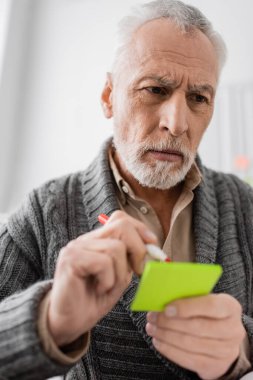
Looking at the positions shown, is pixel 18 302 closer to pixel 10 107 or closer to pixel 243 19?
pixel 10 107

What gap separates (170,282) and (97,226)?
471 mm

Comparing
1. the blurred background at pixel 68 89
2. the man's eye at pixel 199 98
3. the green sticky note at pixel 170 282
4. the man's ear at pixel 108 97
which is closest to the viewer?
the green sticky note at pixel 170 282

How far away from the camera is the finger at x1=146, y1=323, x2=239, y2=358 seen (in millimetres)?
627

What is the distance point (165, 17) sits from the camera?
3.36 feet

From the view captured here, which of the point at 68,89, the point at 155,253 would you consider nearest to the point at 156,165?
the point at 155,253

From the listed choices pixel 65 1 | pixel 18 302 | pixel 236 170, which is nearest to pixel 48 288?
pixel 18 302

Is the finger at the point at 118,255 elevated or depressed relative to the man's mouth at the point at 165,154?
depressed

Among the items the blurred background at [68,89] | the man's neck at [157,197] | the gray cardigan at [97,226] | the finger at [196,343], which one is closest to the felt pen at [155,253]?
the finger at [196,343]

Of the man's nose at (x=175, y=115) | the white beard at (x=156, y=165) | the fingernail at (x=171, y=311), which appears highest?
the man's nose at (x=175, y=115)

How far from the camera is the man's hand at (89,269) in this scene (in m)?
0.58

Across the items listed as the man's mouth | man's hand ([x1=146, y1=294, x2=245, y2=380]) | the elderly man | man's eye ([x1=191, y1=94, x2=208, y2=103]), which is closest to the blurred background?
the elderly man

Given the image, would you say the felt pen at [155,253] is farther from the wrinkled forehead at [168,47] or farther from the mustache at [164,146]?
the wrinkled forehead at [168,47]

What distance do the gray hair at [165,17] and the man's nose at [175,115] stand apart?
0.63 feet

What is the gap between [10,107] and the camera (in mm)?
2074
